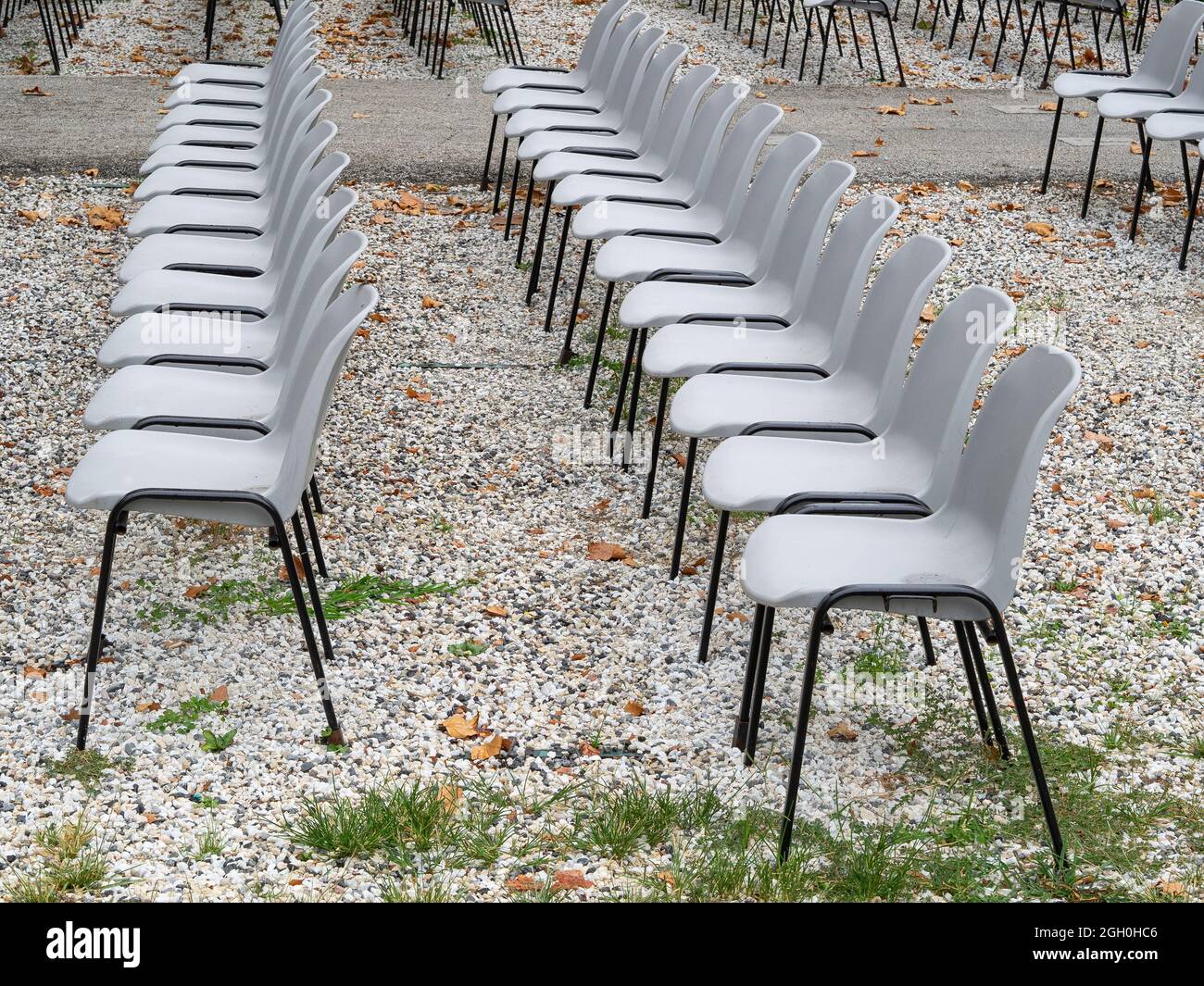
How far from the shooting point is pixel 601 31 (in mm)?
7223

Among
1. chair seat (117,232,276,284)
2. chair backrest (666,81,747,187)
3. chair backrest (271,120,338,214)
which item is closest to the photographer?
chair backrest (271,120,338,214)

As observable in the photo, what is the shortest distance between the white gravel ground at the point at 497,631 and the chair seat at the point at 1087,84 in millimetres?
2076

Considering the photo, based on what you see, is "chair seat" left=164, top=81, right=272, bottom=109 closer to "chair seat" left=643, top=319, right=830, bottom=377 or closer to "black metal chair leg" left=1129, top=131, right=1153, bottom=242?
"chair seat" left=643, top=319, right=830, bottom=377

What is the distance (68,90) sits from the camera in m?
8.84

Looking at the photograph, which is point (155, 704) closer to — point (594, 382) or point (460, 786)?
point (460, 786)

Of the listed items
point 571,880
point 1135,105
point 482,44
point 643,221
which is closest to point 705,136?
point 643,221

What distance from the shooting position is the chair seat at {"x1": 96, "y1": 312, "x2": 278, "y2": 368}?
153 inches

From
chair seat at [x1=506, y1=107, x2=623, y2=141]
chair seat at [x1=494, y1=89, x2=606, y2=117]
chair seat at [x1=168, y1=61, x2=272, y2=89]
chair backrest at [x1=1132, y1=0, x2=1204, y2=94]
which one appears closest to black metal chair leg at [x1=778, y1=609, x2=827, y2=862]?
chair seat at [x1=506, y1=107, x2=623, y2=141]

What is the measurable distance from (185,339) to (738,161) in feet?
7.22

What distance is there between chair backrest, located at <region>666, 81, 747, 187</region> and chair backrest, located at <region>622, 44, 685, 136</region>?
0.36 meters

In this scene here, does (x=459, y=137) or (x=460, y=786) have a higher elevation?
(x=459, y=137)

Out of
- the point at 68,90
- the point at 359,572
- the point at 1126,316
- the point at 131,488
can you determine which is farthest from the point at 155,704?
the point at 68,90

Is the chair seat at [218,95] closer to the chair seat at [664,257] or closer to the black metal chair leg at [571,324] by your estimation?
the black metal chair leg at [571,324]
